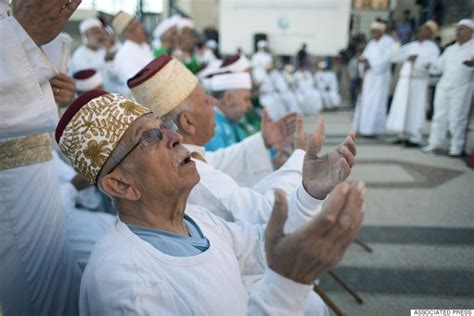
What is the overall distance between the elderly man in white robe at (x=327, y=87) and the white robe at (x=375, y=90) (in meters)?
6.89

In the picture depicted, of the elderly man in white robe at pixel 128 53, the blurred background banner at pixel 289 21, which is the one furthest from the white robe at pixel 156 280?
the blurred background banner at pixel 289 21

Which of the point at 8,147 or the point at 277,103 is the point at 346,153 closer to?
the point at 8,147

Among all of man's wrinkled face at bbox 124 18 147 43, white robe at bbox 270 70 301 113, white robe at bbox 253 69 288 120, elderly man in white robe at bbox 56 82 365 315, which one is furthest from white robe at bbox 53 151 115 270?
white robe at bbox 270 70 301 113

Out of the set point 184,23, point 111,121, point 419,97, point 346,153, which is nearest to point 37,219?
point 111,121

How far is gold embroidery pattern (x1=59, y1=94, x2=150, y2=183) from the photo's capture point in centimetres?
130

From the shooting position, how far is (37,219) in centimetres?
163

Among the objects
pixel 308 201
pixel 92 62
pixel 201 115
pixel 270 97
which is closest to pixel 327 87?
pixel 270 97

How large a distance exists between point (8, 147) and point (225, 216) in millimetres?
987

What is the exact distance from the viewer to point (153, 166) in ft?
4.42

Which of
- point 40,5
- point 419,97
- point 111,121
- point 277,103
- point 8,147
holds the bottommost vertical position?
point 277,103

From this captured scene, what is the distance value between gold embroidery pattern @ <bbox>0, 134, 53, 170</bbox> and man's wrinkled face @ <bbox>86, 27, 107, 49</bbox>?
212 inches

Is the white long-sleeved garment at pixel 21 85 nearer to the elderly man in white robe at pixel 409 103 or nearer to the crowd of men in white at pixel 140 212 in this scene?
the crowd of men in white at pixel 140 212

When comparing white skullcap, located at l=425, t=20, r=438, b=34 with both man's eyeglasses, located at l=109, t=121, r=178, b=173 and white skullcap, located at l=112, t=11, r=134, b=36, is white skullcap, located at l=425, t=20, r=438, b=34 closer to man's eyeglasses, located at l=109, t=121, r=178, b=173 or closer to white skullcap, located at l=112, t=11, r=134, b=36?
man's eyeglasses, located at l=109, t=121, r=178, b=173

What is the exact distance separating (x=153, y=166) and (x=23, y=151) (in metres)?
0.64
